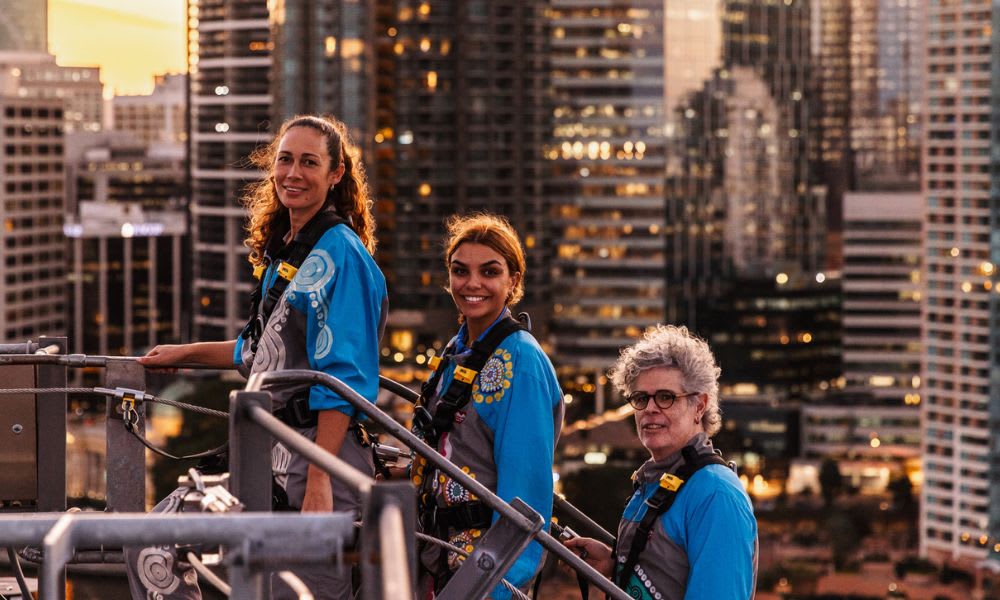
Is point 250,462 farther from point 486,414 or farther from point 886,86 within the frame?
point 886,86

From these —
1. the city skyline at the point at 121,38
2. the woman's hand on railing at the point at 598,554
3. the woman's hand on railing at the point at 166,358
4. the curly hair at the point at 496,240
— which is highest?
the city skyline at the point at 121,38

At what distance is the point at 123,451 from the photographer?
A: 2.85 m

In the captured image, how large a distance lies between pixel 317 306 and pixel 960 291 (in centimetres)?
4978

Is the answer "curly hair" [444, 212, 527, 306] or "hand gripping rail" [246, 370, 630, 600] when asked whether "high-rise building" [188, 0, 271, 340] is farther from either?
"hand gripping rail" [246, 370, 630, 600]

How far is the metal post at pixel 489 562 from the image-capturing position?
7.25 ft

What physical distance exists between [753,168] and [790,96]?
499 centimetres

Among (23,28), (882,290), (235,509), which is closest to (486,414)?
(235,509)

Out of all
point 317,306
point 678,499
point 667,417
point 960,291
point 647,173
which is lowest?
point 960,291

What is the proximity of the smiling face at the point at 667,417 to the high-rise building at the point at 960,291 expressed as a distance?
145 feet

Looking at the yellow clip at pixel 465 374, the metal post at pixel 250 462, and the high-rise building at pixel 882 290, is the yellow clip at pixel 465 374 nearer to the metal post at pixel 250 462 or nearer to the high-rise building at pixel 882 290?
the metal post at pixel 250 462

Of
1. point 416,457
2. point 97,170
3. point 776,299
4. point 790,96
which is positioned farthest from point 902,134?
point 416,457

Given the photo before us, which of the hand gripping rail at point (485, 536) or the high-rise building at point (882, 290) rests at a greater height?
the hand gripping rail at point (485, 536)

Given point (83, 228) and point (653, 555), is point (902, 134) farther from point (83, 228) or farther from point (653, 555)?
point (653, 555)

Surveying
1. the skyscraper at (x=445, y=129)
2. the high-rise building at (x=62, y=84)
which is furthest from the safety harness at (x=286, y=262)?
the high-rise building at (x=62, y=84)
